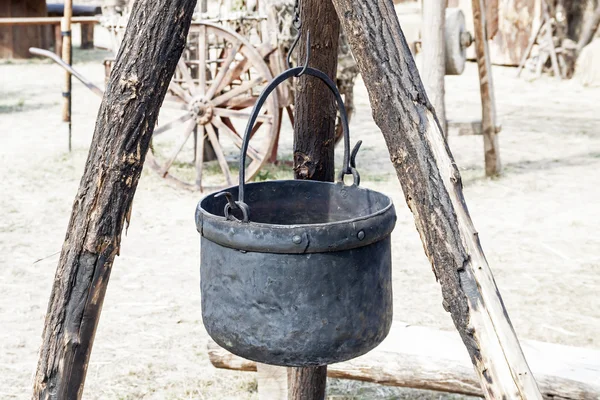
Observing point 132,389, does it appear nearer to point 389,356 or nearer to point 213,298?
point 389,356

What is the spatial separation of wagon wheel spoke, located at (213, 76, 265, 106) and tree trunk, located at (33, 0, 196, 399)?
3710mm

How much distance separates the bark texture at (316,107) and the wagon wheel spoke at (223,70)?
10.2 ft

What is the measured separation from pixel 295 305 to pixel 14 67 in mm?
11282

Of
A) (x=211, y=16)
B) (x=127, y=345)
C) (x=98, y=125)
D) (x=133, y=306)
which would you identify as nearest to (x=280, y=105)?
(x=211, y=16)

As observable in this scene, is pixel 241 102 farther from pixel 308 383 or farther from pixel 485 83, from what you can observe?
pixel 308 383

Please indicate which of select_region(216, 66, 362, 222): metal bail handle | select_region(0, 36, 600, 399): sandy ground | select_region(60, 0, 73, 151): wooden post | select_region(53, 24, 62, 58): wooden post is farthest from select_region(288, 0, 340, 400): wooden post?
select_region(53, 24, 62, 58): wooden post

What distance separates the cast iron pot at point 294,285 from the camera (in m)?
1.78

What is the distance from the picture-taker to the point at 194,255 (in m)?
4.61

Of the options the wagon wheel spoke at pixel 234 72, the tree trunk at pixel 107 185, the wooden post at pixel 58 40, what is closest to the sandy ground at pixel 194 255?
the wagon wheel spoke at pixel 234 72

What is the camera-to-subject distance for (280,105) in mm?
5824

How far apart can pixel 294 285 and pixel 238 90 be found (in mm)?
3985

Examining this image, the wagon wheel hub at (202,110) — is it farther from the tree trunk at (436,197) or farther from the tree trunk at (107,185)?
the tree trunk at (436,197)

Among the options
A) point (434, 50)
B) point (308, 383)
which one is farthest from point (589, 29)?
point (308, 383)

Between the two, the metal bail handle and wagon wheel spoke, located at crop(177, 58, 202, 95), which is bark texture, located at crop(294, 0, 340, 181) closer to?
the metal bail handle
